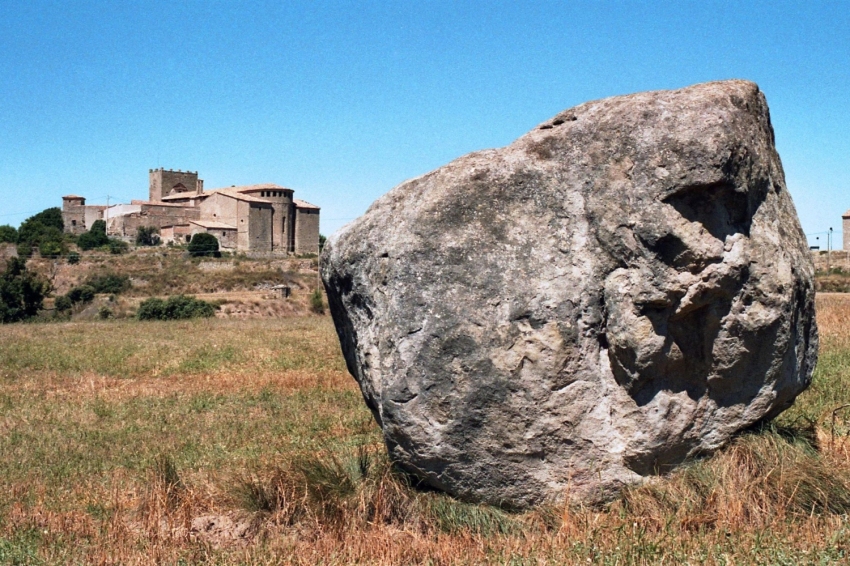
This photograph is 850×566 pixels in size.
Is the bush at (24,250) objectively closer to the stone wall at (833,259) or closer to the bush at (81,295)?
the bush at (81,295)

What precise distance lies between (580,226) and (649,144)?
72cm

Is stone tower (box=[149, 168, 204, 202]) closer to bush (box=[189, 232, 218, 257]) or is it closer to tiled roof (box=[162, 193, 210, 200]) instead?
tiled roof (box=[162, 193, 210, 200])

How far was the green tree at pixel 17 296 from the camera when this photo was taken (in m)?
40.5

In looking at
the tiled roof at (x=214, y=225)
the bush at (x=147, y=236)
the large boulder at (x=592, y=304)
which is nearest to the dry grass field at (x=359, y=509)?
the large boulder at (x=592, y=304)

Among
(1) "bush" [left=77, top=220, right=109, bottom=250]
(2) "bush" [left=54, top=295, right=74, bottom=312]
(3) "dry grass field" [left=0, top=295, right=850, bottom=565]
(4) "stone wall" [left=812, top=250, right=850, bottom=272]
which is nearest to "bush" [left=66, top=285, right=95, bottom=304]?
(2) "bush" [left=54, top=295, right=74, bottom=312]

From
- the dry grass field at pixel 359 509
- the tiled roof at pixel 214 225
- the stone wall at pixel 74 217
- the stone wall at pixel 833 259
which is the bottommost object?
the dry grass field at pixel 359 509

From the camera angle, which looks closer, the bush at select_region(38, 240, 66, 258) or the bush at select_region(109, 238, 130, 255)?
the bush at select_region(38, 240, 66, 258)

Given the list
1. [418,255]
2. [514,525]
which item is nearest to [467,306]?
[418,255]

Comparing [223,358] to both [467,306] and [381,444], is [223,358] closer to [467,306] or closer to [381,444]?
[381,444]

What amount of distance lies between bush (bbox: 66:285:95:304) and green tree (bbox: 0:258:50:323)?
5.22 m

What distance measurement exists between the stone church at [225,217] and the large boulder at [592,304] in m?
86.5

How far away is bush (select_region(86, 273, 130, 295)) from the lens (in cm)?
5731

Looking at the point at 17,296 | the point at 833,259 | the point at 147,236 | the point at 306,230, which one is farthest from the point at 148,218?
the point at 833,259

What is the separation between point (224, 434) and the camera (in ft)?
34.6
